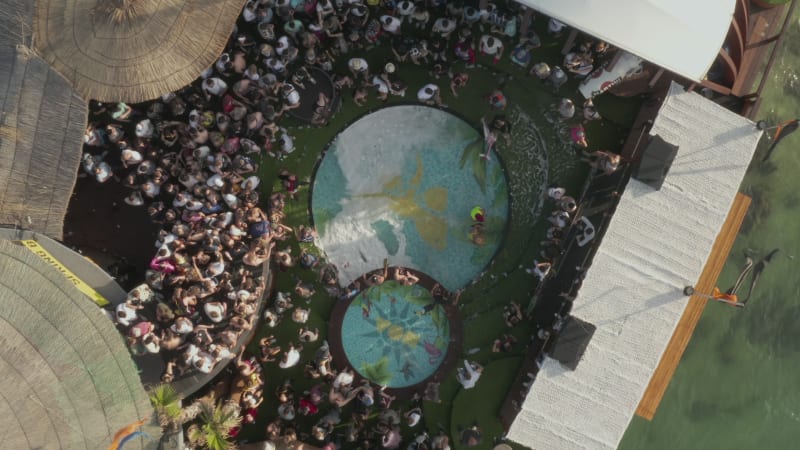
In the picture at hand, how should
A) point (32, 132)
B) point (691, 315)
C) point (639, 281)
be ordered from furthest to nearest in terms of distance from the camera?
point (691, 315) < point (639, 281) < point (32, 132)

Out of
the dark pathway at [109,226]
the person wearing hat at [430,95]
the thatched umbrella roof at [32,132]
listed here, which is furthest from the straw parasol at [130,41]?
the person wearing hat at [430,95]

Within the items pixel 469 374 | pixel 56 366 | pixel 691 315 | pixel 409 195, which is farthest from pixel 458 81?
pixel 56 366

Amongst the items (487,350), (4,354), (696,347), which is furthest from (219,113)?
(696,347)

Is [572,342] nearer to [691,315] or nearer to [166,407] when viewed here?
[691,315]

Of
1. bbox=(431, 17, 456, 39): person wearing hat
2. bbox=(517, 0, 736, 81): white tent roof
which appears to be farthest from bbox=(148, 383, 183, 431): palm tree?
bbox=(517, 0, 736, 81): white tent roof

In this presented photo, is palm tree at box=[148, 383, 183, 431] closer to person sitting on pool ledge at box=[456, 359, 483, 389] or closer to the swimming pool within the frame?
the swimming pool
